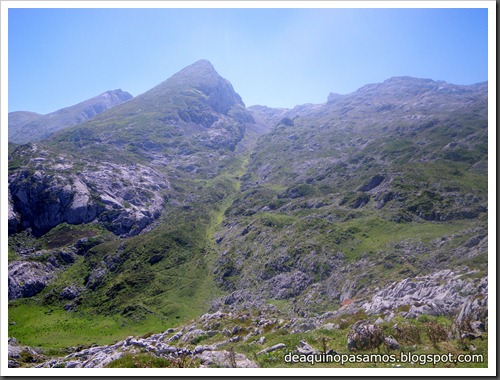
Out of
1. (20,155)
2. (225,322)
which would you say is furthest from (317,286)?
(20,155)

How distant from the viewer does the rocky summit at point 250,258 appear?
89.5 feet

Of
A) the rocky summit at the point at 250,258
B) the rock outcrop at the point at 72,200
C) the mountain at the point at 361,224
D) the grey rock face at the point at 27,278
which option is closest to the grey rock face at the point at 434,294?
the rocky summit at the point at 250,258

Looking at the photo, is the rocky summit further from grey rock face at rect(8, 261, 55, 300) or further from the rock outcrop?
the rock outcrop

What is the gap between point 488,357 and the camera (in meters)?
19.1

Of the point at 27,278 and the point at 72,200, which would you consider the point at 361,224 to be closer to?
the point at 27,278

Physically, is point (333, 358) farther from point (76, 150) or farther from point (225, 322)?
point (76, 150)

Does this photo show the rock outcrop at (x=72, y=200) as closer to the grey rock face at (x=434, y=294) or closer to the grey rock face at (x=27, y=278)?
the grey rock face at (x=27, y=278)

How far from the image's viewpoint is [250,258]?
82.6 meters

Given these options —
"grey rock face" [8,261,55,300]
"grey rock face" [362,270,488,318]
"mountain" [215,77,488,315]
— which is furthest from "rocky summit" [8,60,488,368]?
"mountain" [215,77,488,315]

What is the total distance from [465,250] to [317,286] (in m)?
25.8

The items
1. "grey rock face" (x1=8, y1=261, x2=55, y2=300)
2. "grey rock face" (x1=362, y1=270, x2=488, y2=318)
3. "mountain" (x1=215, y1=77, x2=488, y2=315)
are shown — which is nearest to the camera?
"grey rock face" (x1=362, y1=270, x2=488, y2=318)

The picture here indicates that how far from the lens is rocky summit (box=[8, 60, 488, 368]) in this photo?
89.5ft

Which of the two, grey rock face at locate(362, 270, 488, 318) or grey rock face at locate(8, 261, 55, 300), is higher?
grey rock face at locate(362, 270, 488, 318)

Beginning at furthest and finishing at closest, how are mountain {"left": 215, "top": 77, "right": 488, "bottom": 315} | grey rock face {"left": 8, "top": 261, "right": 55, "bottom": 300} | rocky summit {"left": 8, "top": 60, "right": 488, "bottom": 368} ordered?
grey rock face {"left": 8, "top": 261, "right": 55, "bottom": 300} → mountain {"left": 215, "top": 77, "right": 488, "bottom": 315} → rocky summit {"left": 8, "top": 60, "right": 488, "bottom": 368}
